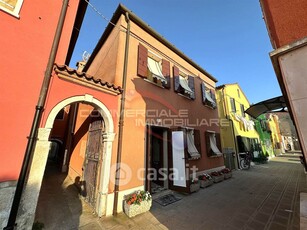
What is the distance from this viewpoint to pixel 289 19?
2.19 m

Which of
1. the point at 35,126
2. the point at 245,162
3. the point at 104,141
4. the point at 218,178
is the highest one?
the point at 35,126

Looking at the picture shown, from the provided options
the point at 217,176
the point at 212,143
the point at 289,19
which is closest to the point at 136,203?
the point at 289,19

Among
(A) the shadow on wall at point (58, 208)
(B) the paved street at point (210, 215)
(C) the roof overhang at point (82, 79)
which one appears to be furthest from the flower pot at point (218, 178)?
(C) the roof overhang at point (82, 79)

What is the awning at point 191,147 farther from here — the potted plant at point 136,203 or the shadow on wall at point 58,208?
the shadow on wall at point 58,208

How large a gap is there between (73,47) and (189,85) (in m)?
6.77

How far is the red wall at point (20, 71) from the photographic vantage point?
285 cm

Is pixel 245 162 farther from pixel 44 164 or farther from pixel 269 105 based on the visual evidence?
pixel 44 164

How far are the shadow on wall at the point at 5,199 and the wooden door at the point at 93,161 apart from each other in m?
2.05

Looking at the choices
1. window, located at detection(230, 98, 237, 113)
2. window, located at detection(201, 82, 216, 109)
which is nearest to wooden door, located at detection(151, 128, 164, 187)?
window, located at detection(201, 82, 216, 109)

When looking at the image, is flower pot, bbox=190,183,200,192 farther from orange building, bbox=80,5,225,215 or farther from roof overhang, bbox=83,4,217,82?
roof overhang, bbox=83,4,217,82

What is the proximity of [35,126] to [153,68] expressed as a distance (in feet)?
16.1

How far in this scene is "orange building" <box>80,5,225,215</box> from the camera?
196 inches

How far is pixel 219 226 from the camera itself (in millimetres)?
3576

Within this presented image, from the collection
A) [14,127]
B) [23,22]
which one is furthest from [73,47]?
[14,127]
